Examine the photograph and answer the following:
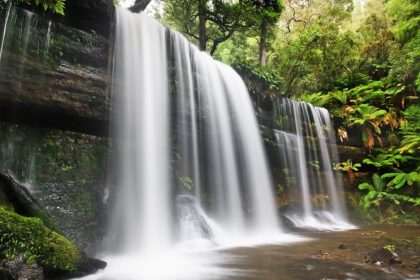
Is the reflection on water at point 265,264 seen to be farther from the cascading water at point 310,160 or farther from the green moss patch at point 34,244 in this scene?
the cascading water at point 310,160

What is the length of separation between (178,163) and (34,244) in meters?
5.00

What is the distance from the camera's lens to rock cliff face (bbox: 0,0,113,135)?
614 cm

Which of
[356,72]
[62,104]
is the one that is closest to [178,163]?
[62,104]

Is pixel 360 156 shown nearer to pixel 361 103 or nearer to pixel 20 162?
pixel 361 103

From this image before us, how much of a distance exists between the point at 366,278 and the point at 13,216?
4.11m

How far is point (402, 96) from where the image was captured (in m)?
14.6

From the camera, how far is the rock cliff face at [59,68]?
614 cm

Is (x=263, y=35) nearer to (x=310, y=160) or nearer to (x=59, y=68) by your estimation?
(x=310, y=160)

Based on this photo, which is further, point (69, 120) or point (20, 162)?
point (69, 120)

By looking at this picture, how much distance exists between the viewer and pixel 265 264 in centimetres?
483

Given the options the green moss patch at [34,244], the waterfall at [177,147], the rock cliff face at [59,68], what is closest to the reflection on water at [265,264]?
the green moss patch at [34,244]

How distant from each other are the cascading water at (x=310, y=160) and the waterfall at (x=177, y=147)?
1.66 metres

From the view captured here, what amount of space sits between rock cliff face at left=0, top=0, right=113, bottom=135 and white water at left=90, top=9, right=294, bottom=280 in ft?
1.44

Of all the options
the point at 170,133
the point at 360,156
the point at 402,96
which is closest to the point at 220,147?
the point at 170,133
